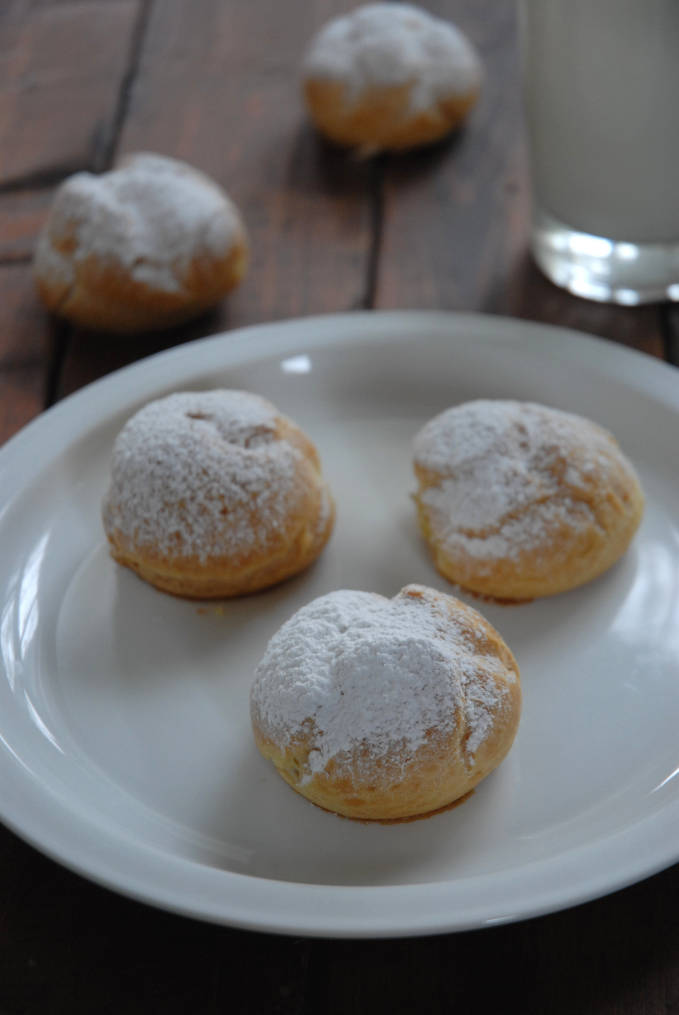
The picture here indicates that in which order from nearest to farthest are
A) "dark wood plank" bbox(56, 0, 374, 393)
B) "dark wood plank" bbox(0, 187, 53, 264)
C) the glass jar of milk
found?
the glass jar of milk
"dark wood plank" bbox(56, 0, 374, 393)
"dark wood plank" bbox(0, 187, 53, 264)

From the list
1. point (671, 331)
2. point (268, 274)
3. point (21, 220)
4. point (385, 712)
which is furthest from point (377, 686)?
point (21, 220)

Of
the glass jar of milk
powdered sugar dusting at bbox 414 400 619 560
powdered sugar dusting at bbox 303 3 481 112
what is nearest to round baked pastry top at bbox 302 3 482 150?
powdered sugar dusting at bbox 303 3 481 112

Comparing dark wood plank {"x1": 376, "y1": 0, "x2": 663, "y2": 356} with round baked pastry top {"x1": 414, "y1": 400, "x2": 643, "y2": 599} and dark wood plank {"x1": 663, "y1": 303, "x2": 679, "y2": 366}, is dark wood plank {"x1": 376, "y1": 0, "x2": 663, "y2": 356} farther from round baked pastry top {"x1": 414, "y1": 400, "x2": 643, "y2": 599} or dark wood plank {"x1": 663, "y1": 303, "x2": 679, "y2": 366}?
round baked pastry top {"x1": 414, "y1": 400, "x2": 643, "y2": 599}

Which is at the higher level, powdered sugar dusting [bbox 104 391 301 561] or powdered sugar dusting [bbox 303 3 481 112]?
powdered sugar dusting [bbox 303 3 481 112]

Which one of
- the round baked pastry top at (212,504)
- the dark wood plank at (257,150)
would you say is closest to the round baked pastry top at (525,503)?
the round baked pastry top at (212,504)

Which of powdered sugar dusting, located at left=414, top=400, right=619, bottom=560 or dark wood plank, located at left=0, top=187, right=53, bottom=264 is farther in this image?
dark wood plank, located at left=0, top=187, right=53, bottom=264

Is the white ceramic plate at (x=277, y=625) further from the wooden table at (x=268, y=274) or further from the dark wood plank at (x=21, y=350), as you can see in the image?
the dark wood plank at (x=21, y=350)
